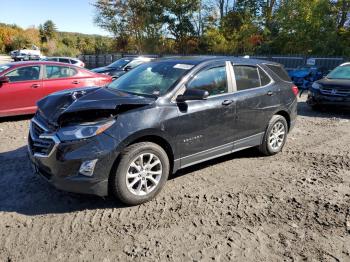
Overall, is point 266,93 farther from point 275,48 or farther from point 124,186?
point 275,48

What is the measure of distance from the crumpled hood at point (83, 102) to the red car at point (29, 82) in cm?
379

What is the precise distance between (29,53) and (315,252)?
Result: 1820 inches

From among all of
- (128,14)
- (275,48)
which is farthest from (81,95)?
(128,14)

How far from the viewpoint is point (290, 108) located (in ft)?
19.1

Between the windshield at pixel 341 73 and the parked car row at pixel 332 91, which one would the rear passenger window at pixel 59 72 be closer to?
the parked car row at pixel 332 91

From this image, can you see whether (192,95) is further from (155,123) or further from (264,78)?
(264,78)

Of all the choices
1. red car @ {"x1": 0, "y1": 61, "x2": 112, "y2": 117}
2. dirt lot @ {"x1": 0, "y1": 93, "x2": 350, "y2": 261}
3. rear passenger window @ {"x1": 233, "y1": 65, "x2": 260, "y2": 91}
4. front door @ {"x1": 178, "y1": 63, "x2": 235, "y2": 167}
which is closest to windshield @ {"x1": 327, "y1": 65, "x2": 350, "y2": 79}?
dirt lot @ {"x1": 0, "y1": 93, "x2": 350, "y2": 261}

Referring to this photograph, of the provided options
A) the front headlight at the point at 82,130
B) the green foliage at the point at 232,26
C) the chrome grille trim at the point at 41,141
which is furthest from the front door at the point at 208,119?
the green foliage at the point at 232,26

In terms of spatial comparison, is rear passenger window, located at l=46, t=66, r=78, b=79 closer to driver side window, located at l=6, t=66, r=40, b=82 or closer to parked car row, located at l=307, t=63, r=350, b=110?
driver side window, located at l=6, t=66, r=40, b=82

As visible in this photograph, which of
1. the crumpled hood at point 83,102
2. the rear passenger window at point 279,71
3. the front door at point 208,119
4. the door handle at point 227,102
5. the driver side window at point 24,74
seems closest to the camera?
the crumpled hood at point 83,102

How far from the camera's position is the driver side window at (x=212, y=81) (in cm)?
439

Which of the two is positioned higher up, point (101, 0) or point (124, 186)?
point (101, 0)

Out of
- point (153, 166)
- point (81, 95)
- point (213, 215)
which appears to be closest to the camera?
point (213, 215)

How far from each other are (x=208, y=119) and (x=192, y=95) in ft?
1.73
